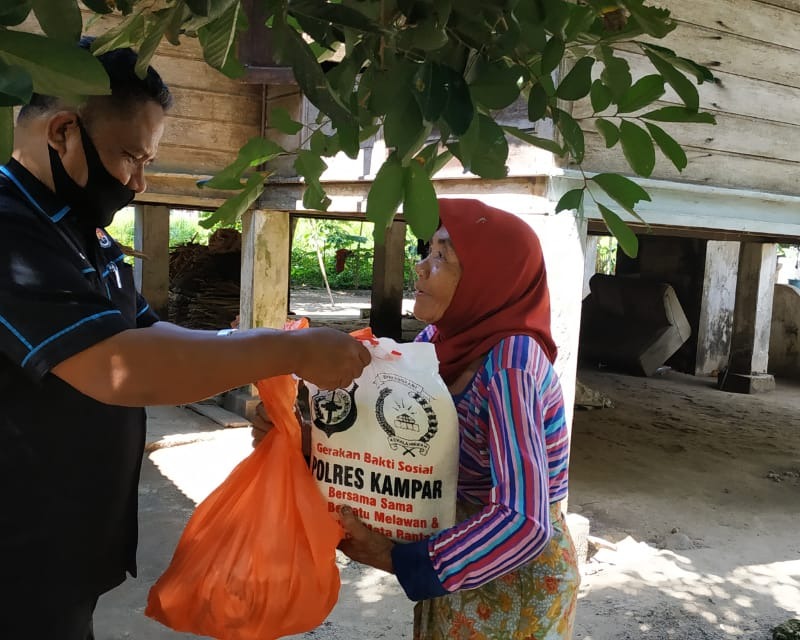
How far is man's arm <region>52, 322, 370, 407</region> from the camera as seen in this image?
1.31m

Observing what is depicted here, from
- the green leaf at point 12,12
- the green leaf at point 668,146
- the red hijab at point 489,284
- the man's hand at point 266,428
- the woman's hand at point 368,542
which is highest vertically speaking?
the green leaf at point 12,12

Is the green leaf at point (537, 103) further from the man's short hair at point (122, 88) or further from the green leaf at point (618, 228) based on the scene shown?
the man's short hair at point (122, 88)

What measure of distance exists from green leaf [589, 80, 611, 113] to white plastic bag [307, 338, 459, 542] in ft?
2.05

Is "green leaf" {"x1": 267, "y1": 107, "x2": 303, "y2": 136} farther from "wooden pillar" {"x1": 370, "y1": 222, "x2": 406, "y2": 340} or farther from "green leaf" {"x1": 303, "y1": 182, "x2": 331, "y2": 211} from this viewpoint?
"wooden pillar" {"x1": 370, "y1": 222, "x2": 406, "y2": 340}

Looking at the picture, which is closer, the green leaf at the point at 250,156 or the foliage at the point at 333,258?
the green leaf at the point at 250,156

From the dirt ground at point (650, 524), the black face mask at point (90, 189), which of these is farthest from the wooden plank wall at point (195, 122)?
the black face mask at point (90, 189)

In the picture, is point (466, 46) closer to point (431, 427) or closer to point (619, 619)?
point (431, 427)

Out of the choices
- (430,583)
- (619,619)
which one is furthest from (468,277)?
(619,619)

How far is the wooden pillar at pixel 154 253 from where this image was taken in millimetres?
10625

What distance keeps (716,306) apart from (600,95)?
11.8 metres

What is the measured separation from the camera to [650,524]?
17.9 feet

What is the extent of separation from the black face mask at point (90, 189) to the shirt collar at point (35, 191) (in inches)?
1.3

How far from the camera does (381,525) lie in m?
1.64

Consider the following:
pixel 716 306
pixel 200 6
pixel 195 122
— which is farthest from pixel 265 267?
pixel 716 306
